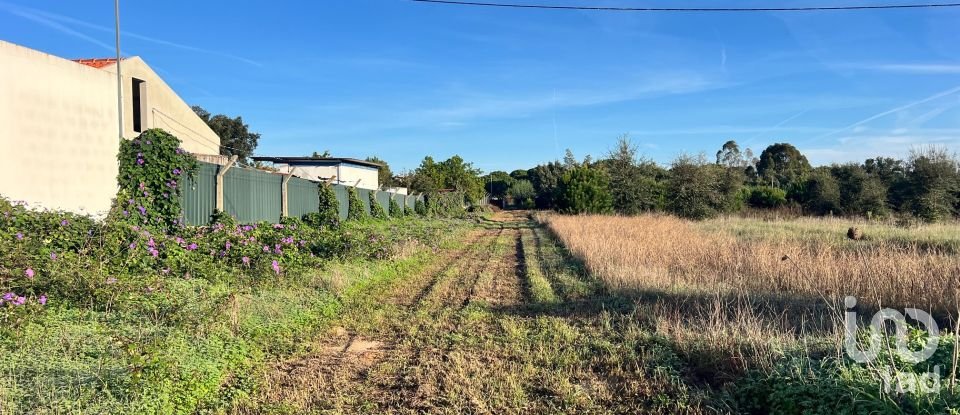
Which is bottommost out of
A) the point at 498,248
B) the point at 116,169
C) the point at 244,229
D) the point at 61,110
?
the point at 498,248

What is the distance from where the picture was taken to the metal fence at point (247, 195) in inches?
360

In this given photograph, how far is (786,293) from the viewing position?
702 centimetres

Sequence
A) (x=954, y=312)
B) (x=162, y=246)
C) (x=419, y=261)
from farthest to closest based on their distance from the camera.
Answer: (x=419, y=261) → (x=162, y=246) → (x=954, y=312)

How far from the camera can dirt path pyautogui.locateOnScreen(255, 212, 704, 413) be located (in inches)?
145

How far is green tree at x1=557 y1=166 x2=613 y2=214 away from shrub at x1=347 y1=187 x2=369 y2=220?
13.2 meters

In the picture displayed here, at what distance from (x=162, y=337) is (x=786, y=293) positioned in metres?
7.43

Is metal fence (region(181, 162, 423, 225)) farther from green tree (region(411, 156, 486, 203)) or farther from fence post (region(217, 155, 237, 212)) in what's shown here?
green tree (region(411, 156, 486, 203))

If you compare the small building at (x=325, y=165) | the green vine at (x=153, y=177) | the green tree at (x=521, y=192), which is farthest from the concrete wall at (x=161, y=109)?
the green tree at (x=521, y=192)

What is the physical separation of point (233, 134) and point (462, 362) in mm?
55447

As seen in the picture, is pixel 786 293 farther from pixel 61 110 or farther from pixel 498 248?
pixel 61 110

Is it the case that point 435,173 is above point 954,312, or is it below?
above

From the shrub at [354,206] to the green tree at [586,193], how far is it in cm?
1323

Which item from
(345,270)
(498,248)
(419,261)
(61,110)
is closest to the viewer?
(61,110)

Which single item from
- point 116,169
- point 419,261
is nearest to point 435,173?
point 419,261
